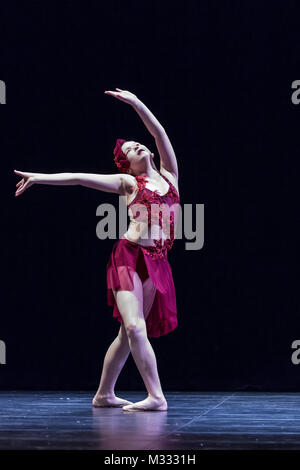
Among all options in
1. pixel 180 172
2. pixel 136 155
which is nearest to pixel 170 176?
pixel 136 155

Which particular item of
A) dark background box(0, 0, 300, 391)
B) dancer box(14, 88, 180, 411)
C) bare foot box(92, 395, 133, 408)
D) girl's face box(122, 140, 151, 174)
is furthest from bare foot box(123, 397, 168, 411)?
dark background box(0, 0, 300, 391)

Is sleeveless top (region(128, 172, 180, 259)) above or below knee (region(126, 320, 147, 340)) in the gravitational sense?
above

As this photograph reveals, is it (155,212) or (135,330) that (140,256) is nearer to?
(155,212)

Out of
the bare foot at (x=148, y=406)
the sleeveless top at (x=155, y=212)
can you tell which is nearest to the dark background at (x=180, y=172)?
the sleeveless top at (x=155, y=212)

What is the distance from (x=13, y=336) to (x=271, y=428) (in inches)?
101

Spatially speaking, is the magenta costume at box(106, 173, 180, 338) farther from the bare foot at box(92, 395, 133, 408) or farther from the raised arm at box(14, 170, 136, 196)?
the bare foot at box(92, 395, 133, 408)

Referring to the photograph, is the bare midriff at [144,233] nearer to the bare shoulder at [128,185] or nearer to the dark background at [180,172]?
the bare shoulder at [128,185]

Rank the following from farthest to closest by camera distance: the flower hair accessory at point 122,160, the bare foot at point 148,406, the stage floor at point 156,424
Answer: the flower hair accessory at point 122,160, the bare foot at point 148,406, the stage floor at point 156,424

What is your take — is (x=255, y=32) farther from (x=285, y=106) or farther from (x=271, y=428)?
(x=271, y=428)

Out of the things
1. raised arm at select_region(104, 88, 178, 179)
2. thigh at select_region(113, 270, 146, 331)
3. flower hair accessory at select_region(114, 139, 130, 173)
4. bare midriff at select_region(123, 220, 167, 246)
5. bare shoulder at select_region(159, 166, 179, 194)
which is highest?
raised arm at select_region(104, 88, 178, 179)

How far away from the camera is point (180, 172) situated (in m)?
5.40

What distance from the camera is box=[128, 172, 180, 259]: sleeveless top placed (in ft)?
13.5

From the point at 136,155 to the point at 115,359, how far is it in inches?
38.6

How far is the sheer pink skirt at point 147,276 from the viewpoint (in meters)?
4.10
